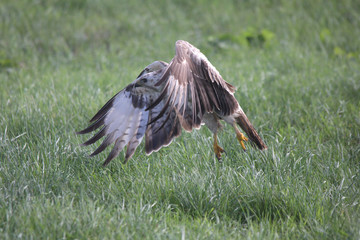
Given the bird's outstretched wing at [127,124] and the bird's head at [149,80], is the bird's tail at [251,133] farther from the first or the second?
the bird's head at [149,80]

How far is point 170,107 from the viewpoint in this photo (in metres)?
3.39

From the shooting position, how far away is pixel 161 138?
367 centimetres

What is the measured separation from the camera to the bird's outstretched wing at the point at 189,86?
11.1ft

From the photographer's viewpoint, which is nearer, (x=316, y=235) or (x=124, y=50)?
(x=316, y=235)

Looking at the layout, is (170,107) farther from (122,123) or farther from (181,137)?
(181,137)

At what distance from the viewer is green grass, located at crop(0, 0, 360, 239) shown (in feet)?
10.9

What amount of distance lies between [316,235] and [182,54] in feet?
6.10

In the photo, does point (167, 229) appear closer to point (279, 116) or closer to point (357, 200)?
point (357, 200)

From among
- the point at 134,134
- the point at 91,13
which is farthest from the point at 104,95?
the point at 91,13

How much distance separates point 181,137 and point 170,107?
1565 millimetres

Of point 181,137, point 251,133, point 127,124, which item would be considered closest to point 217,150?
point 251,133

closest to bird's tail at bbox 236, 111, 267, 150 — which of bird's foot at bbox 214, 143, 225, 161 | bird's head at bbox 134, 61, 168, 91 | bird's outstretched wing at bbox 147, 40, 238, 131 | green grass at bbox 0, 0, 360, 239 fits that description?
green grass at bbox 0, 0, 360, 239

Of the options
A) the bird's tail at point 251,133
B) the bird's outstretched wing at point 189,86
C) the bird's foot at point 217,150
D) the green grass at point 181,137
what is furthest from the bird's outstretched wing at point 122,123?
the bird's tail at point 251,133

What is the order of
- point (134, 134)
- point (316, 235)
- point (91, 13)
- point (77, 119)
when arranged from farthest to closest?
point (91, 13) < point (77, 119) < point (134, 134) < point (316, 235)
